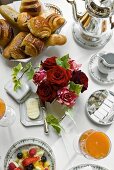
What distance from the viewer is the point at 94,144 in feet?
4.36

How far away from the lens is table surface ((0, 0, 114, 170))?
136 centimetres

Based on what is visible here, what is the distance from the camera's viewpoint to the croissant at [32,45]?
1.40 m

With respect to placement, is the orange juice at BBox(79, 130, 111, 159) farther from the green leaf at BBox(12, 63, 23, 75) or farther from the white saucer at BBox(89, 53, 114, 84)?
the green leaf at BBox(12, 63, 23, 75)

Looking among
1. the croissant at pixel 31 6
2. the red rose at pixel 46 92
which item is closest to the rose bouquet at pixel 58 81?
the red rose at pixel 46 92

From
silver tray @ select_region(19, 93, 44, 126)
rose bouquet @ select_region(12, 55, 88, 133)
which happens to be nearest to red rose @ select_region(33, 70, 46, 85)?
rose bouquet @ select_region(12, 55, 88, 133)

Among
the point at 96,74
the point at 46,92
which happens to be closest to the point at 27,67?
the point at 46,92

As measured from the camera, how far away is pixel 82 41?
1.52 m

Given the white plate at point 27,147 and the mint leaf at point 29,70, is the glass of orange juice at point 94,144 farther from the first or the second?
the mint leaf at point 29,70

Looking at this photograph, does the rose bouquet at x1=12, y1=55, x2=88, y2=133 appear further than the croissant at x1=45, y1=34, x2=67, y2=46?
No

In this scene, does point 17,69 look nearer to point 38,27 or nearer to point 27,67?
point 27,67

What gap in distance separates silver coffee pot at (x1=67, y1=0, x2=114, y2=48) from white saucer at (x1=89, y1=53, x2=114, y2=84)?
2.2 inches

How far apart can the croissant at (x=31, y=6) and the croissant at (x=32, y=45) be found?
0.09 metres

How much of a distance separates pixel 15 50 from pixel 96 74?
30 cm

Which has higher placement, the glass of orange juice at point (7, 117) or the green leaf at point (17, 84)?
the green leaf at point (17, 84)
